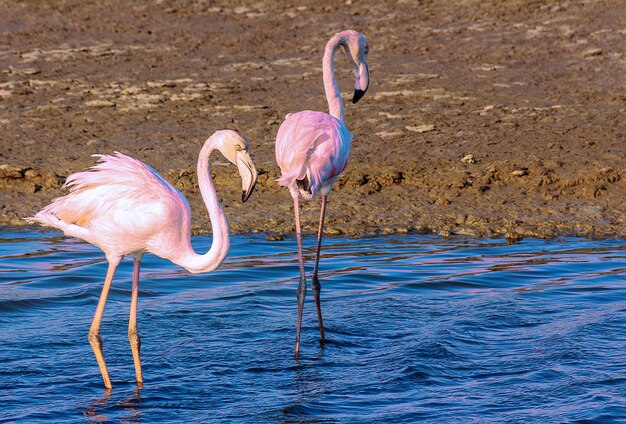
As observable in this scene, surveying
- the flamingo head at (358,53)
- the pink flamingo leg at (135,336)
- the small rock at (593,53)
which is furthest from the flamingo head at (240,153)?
the small rock at (593,53)

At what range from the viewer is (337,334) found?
21.7 feet

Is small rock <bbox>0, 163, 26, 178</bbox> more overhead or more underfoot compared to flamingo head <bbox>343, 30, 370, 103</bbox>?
more underfoot

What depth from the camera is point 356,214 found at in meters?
8.70

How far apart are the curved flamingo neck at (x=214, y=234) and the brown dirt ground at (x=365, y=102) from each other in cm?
297

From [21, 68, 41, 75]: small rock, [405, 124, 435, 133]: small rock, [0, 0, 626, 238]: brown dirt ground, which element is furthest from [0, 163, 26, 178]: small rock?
[405, 124, 435, 133]: small rock

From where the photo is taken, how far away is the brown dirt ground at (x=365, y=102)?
8.78 metres

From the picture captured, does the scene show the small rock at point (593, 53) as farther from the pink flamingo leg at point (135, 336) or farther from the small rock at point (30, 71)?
the pink flamingo leg at point (135, 336)

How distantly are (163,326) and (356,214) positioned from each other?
8.16 feet

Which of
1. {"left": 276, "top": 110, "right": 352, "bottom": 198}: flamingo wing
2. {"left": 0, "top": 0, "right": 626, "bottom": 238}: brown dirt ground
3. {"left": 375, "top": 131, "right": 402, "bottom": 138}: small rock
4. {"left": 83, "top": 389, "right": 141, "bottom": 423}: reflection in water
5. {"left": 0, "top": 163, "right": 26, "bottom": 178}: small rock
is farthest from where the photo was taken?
{"left": 375, "top": 131, "right": 402, "bottom": 138}: small rock

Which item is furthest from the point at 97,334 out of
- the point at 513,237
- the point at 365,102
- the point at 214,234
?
the point at 365,102

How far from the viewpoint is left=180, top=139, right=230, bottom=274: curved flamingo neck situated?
5.38 meters

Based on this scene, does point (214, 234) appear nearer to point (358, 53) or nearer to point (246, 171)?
point (246, 171)

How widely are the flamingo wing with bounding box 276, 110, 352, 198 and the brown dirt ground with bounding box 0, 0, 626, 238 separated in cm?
194

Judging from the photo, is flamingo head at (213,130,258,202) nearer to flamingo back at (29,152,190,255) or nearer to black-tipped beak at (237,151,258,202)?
black-tipped beak at (237,151,258,202)
